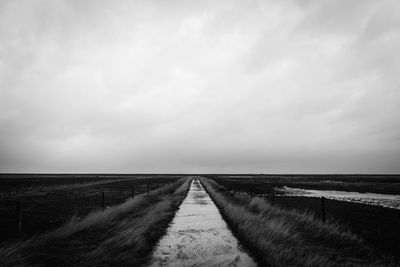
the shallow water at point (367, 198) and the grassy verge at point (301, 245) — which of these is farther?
the shallow water at point (367, 198)

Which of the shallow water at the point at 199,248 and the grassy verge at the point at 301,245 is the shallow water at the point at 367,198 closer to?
the grassy verge at the point at 301,245

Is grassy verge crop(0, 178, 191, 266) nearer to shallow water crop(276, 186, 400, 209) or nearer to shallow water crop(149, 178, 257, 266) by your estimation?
shallow water crop(149, 178, 257, 266)

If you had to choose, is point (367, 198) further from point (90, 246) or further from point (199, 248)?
point (90, 246)

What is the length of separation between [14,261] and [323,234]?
9896mm

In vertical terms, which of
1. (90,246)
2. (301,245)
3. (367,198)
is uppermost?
(90,246)

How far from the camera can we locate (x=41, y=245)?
7.39m

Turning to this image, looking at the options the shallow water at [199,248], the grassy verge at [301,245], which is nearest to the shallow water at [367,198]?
the grassy verge at [301,245]

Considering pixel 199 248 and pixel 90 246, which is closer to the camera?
pixel 90 246

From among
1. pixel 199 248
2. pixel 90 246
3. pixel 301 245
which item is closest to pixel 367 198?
pixel 301 245

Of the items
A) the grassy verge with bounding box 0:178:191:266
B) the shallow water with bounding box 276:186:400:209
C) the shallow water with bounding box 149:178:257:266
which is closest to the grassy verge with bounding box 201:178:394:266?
the shallow water with bounding box 149:178:257:266

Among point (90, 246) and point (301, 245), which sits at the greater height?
point (90, 246)

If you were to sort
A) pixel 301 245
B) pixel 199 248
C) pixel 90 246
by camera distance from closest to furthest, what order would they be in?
pixel 90 246 → pixel 199 248 → pixel 301 245

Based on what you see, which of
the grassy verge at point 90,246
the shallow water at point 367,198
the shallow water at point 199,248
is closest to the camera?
the grassy verge at point 90,246

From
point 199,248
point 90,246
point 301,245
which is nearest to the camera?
point 90,246
